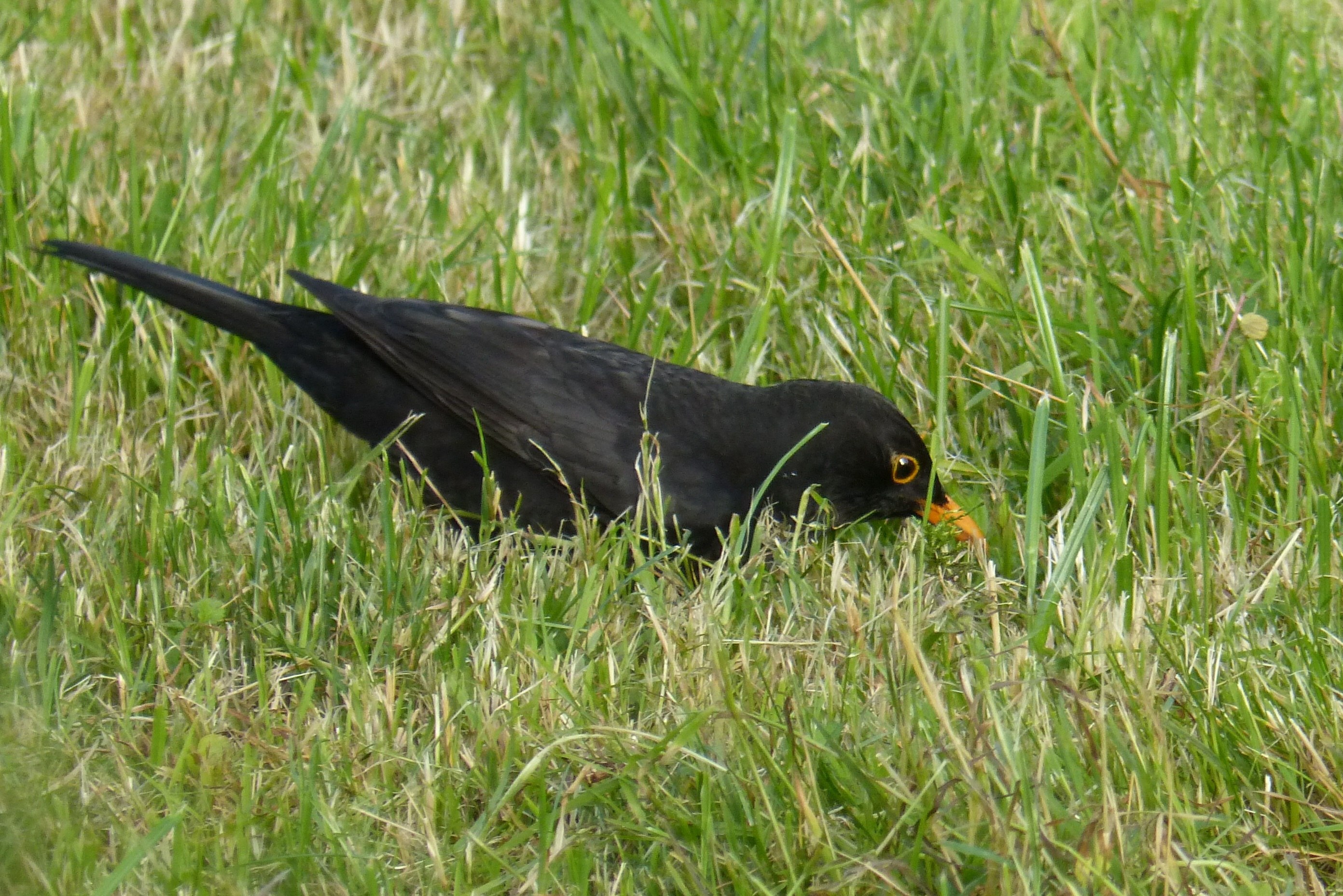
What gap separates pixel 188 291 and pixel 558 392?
1.12 meters

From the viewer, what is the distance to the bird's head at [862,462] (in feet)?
13.6

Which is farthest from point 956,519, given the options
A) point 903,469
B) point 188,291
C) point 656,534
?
point 188,291

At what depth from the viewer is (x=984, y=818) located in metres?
2.57

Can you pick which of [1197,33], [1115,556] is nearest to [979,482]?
[1115,556]

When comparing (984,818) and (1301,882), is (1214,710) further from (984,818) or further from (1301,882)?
(984,818)

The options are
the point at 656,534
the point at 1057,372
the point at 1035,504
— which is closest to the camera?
the point at 1035,504

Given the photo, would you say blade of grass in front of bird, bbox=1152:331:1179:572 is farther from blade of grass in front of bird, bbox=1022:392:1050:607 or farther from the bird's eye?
the bird's eye

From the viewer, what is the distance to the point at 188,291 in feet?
14.8

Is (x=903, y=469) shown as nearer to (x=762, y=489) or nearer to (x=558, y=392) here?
(x=762, y=489)

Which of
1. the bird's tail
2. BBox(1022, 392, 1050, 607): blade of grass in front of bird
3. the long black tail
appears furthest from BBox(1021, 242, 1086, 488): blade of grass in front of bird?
the bird's tail

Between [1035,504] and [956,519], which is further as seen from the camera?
[956,519]

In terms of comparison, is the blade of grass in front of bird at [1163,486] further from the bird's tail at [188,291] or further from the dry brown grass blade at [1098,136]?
the bird's tail at [188,291]

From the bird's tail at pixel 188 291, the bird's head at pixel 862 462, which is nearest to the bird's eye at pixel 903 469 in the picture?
the bird's head at pixel 862 462

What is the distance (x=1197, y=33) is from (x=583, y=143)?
2179 millimetres
